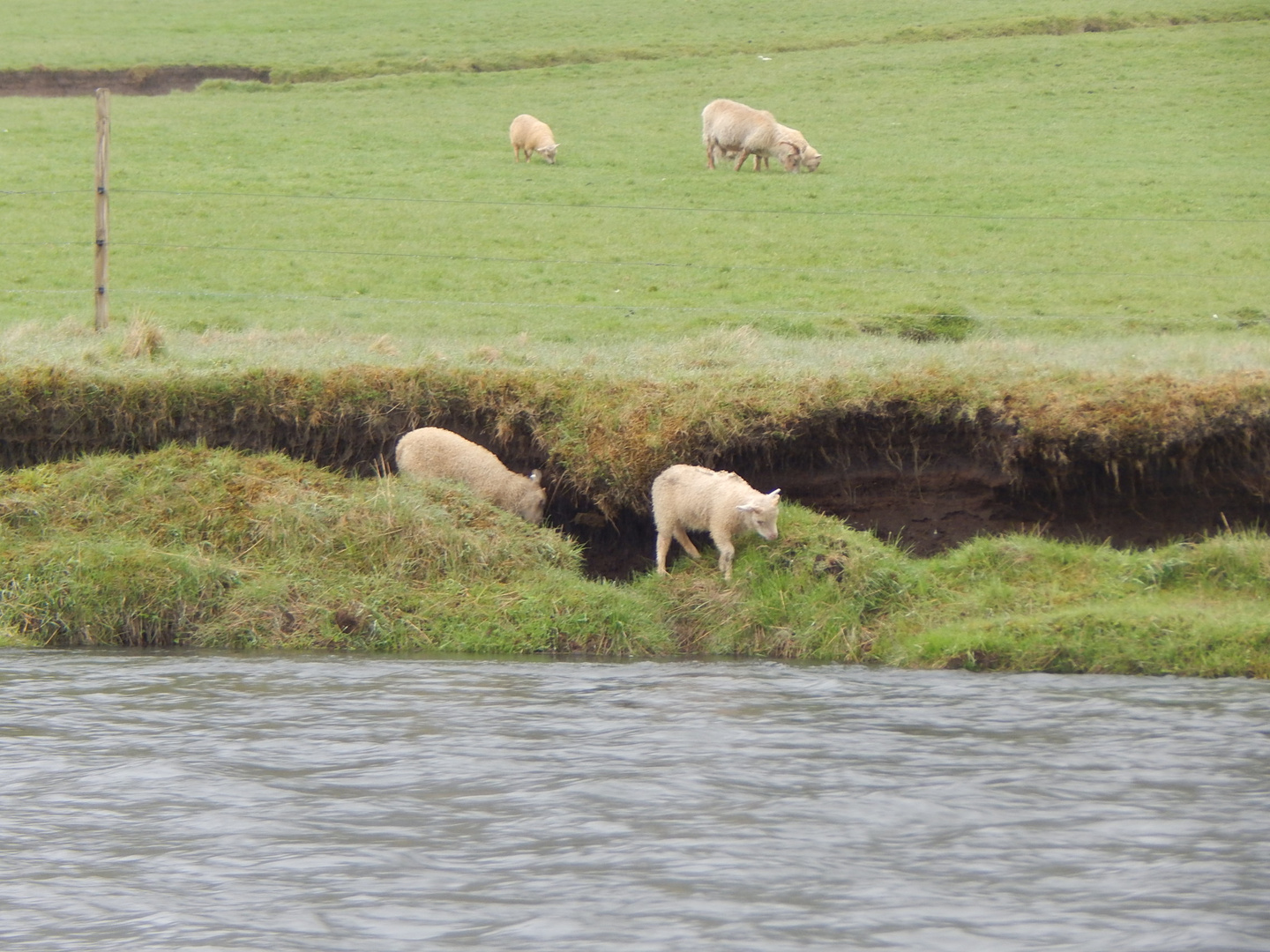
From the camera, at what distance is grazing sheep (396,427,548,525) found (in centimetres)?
1368

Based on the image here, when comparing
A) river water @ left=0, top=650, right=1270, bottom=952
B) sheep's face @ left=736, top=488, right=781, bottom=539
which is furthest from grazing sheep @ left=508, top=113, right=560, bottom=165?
river water @ left=0, top=650, right=1270, bottom=952

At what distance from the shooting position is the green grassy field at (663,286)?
486 inches

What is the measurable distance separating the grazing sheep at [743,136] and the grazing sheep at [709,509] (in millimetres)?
18266

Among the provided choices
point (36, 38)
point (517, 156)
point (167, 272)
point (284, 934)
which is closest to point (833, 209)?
point (517, 156)

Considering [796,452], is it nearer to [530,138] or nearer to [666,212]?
[666,212]

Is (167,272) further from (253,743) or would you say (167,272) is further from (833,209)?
(253,743)

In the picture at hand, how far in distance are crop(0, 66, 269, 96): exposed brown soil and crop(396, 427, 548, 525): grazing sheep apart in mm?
34650

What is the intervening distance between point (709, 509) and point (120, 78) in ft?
127

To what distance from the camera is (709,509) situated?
41.9 feet

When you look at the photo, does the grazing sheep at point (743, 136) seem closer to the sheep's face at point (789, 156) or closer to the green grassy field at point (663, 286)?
the sheep's face at point (789, 156)

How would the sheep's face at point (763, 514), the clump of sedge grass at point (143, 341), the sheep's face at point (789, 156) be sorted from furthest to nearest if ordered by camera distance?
the sheep's face at point (789, 156) < the clump of sedge grass at point (143, 341) < the sheep's face at point (763, 514)

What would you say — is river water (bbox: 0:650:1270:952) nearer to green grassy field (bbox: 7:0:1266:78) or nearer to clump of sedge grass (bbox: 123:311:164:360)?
clump of sedge grass (bbox: 123:311:164:360)

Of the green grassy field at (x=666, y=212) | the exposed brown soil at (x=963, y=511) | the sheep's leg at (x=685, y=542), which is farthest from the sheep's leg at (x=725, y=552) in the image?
the green grassy field at (x=666, y=212)

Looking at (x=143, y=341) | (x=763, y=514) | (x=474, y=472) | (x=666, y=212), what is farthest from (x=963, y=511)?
(x=666, y=212)
